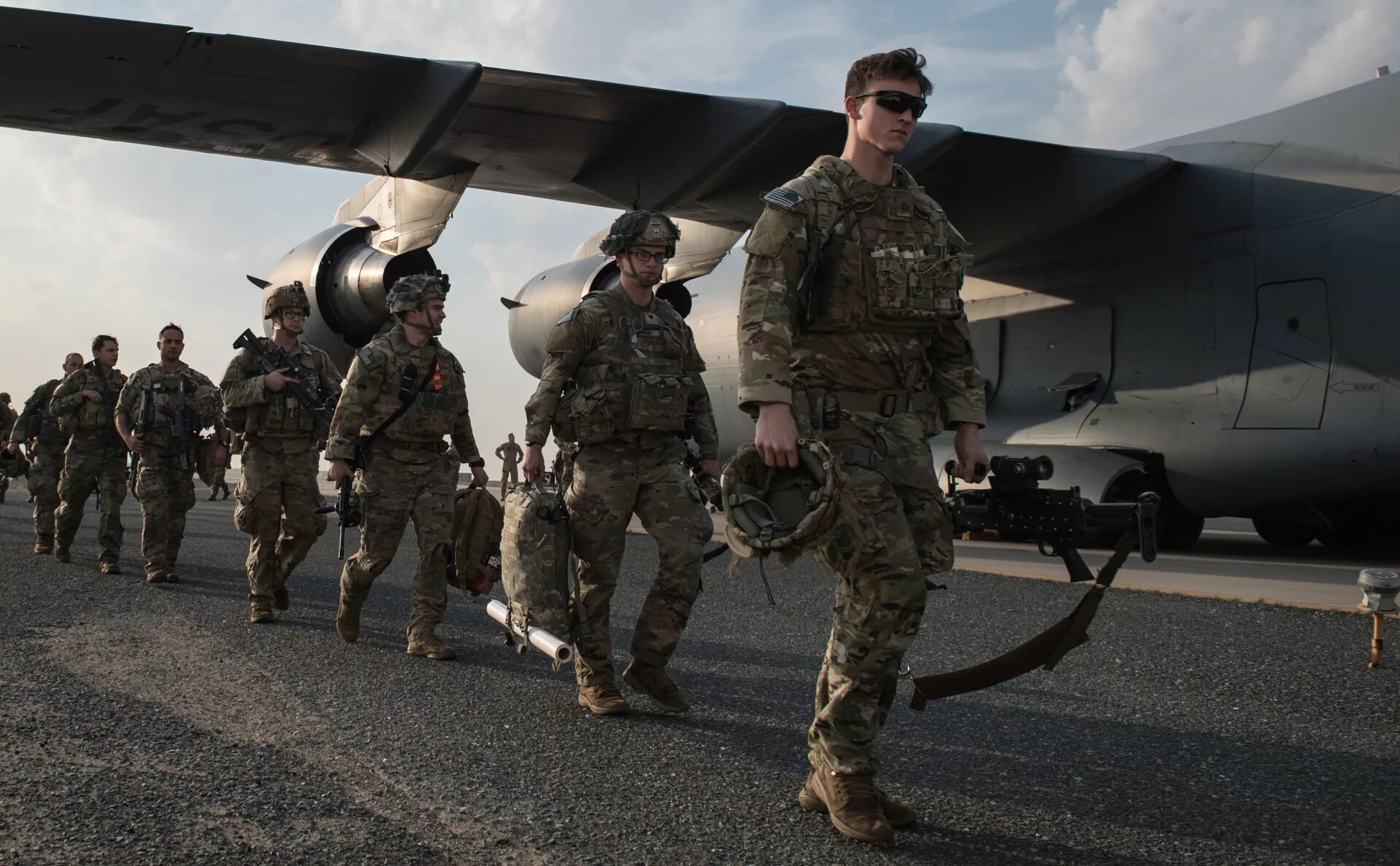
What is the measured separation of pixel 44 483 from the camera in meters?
10.8

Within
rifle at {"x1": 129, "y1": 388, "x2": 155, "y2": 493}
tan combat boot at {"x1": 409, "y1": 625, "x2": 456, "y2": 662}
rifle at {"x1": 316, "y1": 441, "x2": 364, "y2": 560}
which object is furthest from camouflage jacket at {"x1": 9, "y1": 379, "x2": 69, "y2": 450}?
tan combat boot at {"x1": 409, "y1": 625, "x2": 456, "y2": 662}

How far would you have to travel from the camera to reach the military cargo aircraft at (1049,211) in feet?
25.9

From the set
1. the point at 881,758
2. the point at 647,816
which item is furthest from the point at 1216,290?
the point at 647,816

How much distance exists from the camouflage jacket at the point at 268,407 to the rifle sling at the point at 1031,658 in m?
4.49

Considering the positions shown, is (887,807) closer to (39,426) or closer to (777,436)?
(777,436)

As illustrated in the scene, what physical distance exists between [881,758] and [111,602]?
17.4ft

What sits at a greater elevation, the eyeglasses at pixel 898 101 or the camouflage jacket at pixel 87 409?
the eyeglasses at pixel 898 101

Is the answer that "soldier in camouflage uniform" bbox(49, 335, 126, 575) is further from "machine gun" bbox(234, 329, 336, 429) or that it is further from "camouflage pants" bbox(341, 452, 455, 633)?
"camouflage pants" bbox(341, 452, 455, 633)

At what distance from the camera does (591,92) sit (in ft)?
27.2

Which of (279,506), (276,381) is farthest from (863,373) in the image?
(279,506)

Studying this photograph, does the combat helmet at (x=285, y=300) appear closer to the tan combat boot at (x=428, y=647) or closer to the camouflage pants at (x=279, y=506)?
the camouflage pants at (x=279, y=506)

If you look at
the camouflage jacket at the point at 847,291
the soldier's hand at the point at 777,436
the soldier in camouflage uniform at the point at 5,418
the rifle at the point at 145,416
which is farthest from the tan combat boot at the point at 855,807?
the soldier in camouflage uniform at the point at 5,418

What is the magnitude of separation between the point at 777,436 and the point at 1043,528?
0.92 meters

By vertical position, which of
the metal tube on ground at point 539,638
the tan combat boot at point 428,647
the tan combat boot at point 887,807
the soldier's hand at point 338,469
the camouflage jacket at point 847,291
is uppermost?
the camouflage jacket at point 847,291
